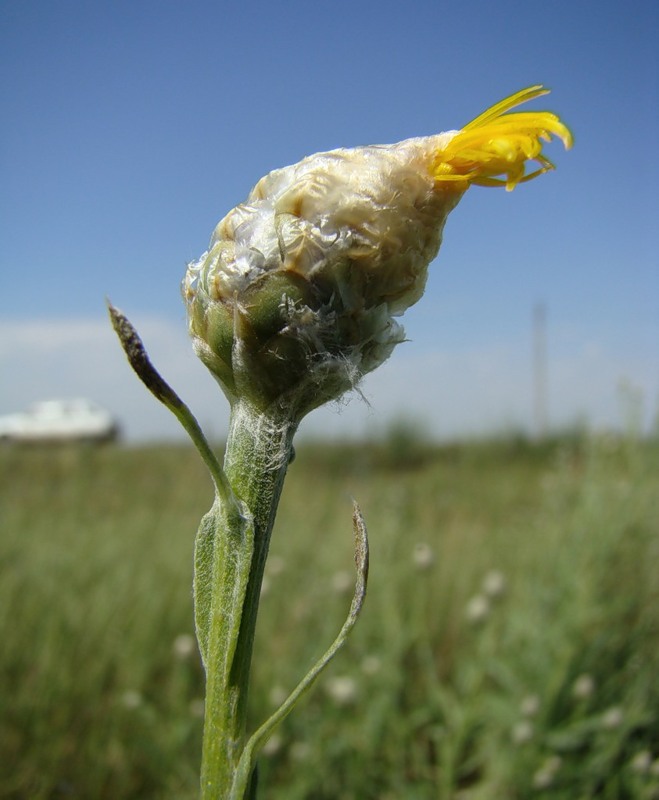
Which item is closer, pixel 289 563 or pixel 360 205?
pixel 360 205

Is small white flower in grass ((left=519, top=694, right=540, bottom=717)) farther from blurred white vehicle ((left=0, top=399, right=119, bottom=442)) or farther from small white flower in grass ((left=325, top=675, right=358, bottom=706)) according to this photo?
blurred white vehicle ((left=0, top=399, right=119, bottom=442))

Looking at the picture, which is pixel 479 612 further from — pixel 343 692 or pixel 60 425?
pixel 60 425

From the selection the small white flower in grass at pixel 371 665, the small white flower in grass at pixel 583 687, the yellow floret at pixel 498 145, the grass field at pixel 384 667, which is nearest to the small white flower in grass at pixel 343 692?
the grass field at pixel 384 667

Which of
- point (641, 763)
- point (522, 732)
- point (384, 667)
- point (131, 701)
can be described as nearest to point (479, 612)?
point (384, 667)

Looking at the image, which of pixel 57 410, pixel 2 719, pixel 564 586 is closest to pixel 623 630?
pixel 564 586

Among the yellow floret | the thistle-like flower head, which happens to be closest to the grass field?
the thistle-like flower head

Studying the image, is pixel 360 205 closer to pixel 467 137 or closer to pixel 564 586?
pixel 467 137
